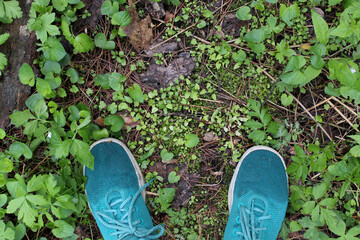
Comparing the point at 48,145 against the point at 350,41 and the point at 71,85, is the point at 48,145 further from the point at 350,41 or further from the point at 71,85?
the point at 350,41

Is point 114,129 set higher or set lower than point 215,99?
lower

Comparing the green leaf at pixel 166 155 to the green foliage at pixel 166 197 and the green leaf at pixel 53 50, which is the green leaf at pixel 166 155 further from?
the green leaf at pixel 53 50

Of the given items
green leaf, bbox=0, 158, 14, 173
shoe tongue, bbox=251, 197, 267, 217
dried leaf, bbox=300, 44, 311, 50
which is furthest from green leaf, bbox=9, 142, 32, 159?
dried leaf, bbox=300, 44, 311, 50

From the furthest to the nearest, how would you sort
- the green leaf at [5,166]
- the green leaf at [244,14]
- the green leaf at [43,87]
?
the green leaf at [244,14] < the green leaf at [43,87] < the green leaf at [5,166]

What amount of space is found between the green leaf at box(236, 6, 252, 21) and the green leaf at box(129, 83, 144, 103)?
1089 millimetres

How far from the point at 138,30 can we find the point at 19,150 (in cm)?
144

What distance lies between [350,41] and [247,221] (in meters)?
1.79

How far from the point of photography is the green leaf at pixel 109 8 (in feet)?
7.71

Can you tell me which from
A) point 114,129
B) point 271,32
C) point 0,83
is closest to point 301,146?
point 271,32

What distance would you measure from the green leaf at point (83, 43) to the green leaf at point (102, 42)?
10 centimetres

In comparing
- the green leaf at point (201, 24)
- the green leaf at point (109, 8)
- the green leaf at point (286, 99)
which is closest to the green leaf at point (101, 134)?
the green leaf at point (109, 8)

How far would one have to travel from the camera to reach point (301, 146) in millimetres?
2535

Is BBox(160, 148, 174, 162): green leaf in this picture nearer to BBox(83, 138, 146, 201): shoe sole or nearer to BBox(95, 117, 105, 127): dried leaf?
BBox(83, 138, 146, 201): shoe sole

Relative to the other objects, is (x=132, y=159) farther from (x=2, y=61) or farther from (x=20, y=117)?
(x=2, y=61)
